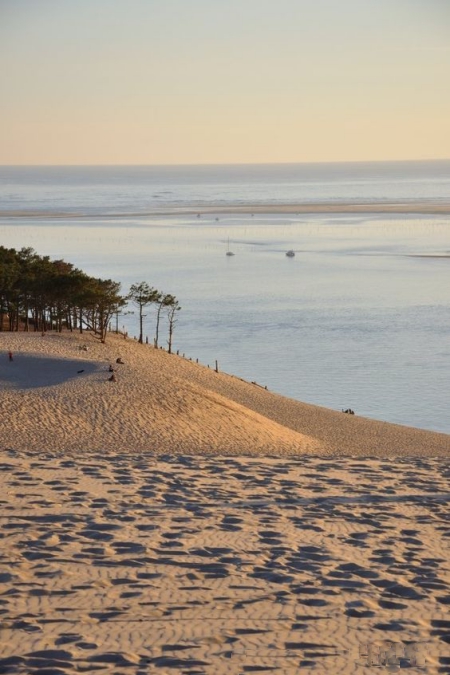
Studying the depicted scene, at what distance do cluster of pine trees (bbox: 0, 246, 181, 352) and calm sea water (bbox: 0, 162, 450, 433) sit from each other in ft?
18.2

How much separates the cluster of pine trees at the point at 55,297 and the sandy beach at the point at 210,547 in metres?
17.8

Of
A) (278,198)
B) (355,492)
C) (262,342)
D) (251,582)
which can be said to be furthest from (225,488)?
(278,198)

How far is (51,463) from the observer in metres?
22.7

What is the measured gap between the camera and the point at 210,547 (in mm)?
16250

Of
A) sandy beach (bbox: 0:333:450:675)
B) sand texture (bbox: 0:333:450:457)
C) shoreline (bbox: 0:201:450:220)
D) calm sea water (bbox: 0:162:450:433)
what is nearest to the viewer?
sandy beach (bbox: 0:333:450:675)

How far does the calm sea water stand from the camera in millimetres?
45719

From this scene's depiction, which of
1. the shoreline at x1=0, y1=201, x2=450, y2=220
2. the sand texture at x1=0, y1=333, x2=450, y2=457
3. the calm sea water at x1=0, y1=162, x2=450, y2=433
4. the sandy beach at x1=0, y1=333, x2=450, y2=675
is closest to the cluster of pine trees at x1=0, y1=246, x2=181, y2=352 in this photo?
the calm sea water at x1=0, y1=162, x2=450, y2=433

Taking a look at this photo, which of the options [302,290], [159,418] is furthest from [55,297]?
[302,290]

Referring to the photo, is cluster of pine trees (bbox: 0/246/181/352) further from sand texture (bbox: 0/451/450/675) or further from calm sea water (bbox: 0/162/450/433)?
sand texture (bbox: 0/451/450/675)

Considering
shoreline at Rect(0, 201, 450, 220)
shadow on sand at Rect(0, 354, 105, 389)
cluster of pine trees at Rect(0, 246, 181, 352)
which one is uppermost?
shoreline at Rect(0, 201, 450, 220)

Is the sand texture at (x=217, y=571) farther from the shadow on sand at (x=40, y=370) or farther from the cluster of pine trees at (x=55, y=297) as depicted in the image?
the cluster of pine trees at (x=55, y=297)

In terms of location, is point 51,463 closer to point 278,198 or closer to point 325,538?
point 325,538

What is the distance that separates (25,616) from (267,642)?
10.7ft

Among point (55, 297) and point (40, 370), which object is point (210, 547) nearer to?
point (40, 370)
